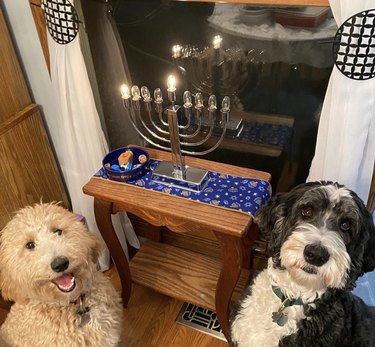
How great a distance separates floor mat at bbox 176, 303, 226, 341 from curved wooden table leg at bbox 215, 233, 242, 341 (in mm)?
209

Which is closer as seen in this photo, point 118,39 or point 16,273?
point 16,273

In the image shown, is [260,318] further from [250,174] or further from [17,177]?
[17,177]

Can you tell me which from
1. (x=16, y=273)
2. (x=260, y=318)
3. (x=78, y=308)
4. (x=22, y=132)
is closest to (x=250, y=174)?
(x=260, y=318)

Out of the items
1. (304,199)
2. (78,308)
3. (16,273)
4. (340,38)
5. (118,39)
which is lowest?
(78,308)

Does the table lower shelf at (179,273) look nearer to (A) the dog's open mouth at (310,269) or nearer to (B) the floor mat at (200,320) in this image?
(B) the floor mat at (200,320)

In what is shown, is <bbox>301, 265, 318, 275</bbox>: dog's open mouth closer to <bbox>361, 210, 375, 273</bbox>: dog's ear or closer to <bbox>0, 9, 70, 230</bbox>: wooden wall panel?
<bbox>361, 210, 375, 273</bbox>: dog's ear

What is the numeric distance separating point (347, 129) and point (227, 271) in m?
0.64

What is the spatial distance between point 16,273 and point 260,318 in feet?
2.55

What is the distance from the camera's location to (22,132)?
6.50 ft

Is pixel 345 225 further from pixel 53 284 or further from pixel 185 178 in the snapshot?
pixel 53 284

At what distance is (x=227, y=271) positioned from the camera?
1545mm

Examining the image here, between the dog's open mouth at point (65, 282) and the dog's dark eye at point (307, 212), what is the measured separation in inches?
29.5

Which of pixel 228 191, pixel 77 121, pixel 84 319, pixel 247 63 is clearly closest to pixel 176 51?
pixel 247 63

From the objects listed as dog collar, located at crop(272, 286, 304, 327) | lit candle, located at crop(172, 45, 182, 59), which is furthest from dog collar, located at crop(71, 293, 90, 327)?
lit candle, located at crop(172, 45, 182, 59)
